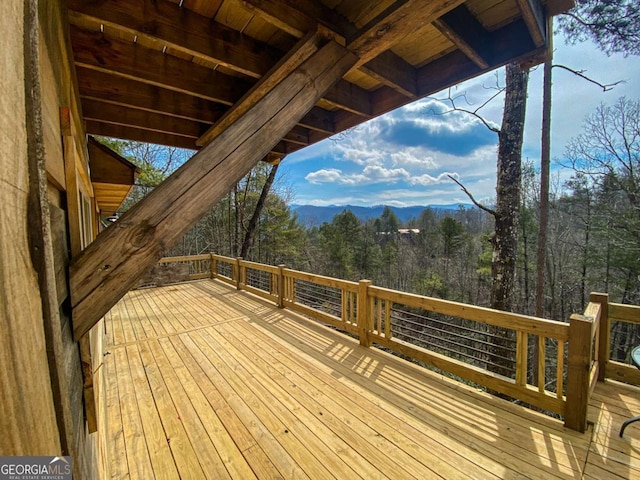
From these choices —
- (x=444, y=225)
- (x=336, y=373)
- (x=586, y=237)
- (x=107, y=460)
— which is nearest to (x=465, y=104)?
(x=336, y=373)

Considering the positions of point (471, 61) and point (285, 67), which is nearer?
point (285, 67)

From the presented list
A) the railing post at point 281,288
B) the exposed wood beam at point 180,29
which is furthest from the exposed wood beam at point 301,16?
the railing post at point 281,288

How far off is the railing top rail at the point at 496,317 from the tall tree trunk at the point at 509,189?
2.04 meters

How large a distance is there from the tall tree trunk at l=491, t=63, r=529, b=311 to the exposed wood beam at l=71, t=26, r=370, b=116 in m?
3.19

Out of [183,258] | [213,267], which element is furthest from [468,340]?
[183,258]

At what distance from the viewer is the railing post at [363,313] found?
3576 millimetres

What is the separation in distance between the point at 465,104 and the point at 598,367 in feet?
14.7

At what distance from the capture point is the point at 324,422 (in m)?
2.20

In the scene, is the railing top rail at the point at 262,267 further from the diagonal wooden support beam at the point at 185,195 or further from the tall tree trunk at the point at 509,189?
the diagonal wooden support beam at the point at 185,195

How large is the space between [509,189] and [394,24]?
154 inches

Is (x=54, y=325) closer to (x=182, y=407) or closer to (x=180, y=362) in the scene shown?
(x=182, y=407)

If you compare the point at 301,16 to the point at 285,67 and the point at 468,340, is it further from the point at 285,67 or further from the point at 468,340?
the point at 468,340

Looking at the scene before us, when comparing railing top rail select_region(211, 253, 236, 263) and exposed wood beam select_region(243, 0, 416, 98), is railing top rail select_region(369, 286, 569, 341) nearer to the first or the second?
exposed wood beam select_region(243, 0, 416, 98)

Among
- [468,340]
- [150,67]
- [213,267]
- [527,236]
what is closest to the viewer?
[150,67]
